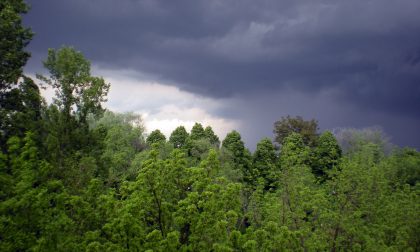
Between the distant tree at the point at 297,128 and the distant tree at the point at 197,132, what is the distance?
54.9 feet

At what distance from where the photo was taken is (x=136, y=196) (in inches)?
741

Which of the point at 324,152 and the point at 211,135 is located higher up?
the point at 211,135

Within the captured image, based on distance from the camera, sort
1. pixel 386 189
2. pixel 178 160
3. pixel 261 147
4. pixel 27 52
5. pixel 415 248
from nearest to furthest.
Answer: pixel 178 160, pixel 415 248, pixel 27 52, pixel 386 189, pixel 261 147

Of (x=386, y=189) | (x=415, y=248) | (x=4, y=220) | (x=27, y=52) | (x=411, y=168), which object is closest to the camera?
(x=4, y=220)

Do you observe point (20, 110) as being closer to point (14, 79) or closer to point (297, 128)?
point (14, 79)

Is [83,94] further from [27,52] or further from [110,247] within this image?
[110,247]

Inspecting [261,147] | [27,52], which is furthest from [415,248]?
[261,147]

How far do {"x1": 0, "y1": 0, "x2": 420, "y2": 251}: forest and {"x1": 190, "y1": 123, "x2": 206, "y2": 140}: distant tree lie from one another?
19.7m

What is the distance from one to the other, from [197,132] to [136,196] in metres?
53.0

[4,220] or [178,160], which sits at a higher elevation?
[178,160]

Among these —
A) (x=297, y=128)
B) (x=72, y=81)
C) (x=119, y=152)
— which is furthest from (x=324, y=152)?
(x=72, y=81)

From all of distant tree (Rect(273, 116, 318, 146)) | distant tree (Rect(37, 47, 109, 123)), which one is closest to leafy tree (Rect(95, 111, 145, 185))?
distant tree (Rect(37, 47, 109, 123))

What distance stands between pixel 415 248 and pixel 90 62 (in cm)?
2689

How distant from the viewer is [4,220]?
50.9 ft
